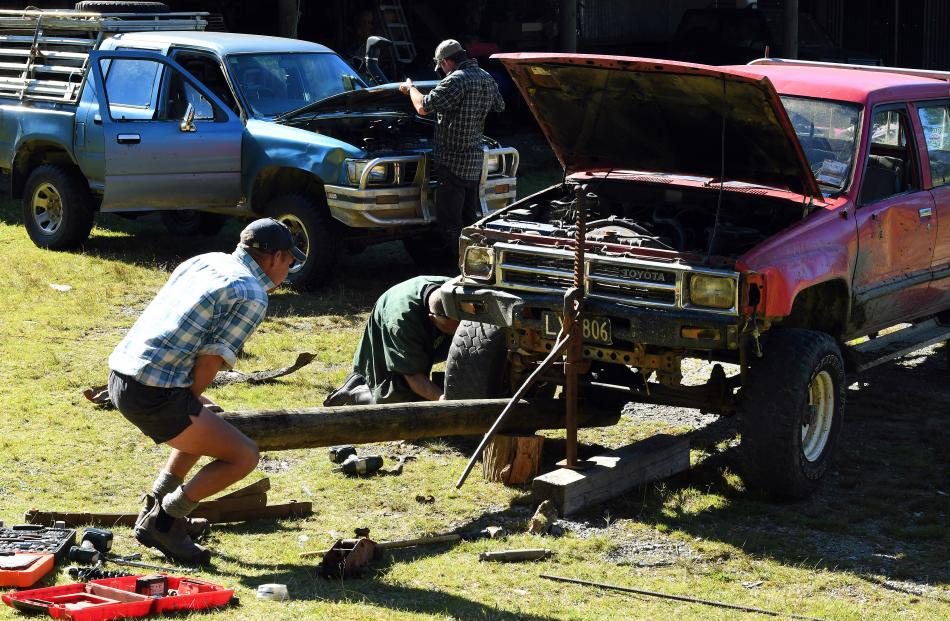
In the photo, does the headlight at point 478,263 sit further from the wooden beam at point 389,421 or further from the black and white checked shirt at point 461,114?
the black and white checked shirt at point 461,114

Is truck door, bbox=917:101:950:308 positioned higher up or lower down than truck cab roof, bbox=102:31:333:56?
lower down

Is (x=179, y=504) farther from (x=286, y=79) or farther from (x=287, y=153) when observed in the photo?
(x=286, y=79)

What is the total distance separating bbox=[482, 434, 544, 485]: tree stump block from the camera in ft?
22.4

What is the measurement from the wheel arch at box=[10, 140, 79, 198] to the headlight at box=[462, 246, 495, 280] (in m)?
6.73

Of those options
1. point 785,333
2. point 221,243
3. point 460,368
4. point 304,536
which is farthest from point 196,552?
point 221,243

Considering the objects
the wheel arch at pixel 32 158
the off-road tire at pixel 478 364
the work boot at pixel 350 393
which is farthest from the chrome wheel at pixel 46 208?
the off-road tire at pixel 478 364

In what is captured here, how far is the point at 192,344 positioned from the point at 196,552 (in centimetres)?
89

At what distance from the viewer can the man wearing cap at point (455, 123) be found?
10805mm

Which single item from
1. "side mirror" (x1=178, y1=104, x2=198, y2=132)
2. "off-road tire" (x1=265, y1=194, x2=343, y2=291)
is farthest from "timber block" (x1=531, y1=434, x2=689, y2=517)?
"side mirror" (x1=178, y1=104, x2=198, y2=132)

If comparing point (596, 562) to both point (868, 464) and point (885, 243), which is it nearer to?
point (868, 464)

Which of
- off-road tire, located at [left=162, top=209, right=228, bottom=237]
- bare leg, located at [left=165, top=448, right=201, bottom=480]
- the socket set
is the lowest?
the socket set

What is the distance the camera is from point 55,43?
515 inches

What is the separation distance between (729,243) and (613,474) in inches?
56.9

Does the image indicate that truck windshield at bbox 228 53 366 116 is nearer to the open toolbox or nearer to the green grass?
the green grass
